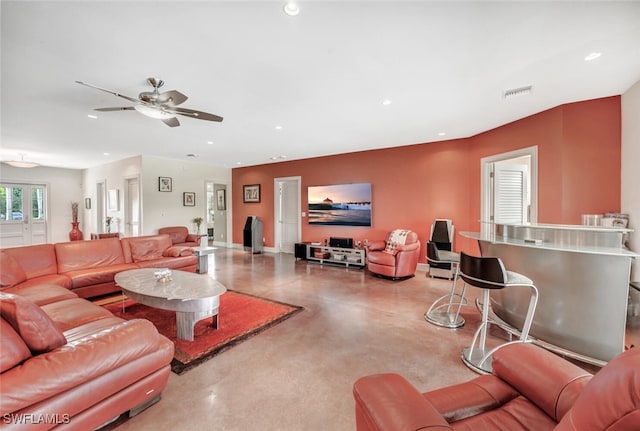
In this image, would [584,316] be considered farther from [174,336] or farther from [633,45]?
[174,336]

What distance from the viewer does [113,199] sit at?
762cm

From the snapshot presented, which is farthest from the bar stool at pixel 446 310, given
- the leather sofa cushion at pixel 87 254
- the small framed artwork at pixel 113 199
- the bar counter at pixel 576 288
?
the small framed artwork at pixel 113 199

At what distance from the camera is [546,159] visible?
11.8 feet

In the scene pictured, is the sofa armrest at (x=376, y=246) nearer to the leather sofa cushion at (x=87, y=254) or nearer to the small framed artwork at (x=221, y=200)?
the leather sofa cushion at (x=87, y=254)

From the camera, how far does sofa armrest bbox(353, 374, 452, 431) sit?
0.87 meters

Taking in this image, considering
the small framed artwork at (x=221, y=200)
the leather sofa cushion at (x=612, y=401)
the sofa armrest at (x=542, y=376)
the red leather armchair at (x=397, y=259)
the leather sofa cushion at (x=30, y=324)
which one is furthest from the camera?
the small framed artwork at (x=221, y=200)

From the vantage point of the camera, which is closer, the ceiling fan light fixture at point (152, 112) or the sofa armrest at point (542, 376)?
the sofa armrest at point (542, 376)

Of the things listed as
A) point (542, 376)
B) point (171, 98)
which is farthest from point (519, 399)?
point (171, 98)

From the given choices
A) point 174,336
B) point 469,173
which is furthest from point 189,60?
point 469,173

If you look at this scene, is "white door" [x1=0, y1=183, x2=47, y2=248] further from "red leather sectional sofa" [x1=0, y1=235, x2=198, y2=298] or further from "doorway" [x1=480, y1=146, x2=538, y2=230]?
"doorway" [x1=480, y1=146, x2=538, y2=230]

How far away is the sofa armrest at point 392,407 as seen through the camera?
2.86 feet

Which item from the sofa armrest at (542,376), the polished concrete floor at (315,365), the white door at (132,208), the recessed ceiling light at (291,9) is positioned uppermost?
the recessed ceiling light at (291,9)

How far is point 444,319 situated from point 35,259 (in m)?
5.20

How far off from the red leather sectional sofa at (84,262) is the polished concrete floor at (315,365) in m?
2.15
